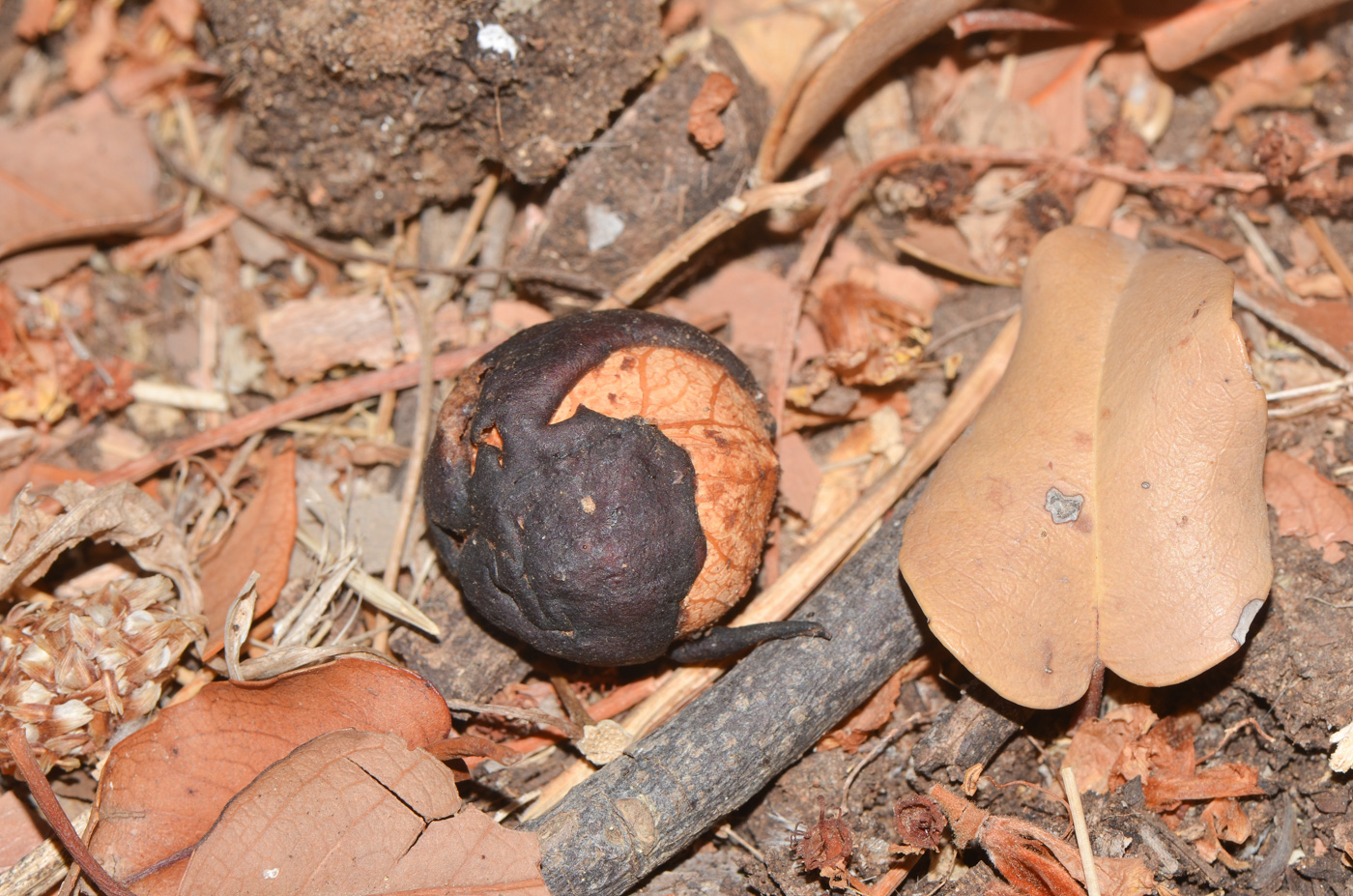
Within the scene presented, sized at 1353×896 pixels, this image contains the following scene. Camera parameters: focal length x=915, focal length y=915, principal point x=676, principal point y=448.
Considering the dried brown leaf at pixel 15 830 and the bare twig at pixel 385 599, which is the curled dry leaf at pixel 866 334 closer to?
the bare twig at pixel 385 599

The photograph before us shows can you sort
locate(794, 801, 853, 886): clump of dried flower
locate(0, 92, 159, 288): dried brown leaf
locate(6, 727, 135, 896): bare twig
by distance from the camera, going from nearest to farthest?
locate(6, 727, 135, 896): bare twig, locate(794, 801, 853, 886): clump of dried flower, locate(0, 92, 159, 288): dried brown leaf

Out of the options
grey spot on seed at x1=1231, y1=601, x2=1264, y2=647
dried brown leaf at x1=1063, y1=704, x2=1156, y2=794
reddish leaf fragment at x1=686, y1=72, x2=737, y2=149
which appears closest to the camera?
grey spot on seed at x1=1231, y1=601, x2=1264, y2=647

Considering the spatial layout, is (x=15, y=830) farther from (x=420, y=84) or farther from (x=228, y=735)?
(x=420, y=84)

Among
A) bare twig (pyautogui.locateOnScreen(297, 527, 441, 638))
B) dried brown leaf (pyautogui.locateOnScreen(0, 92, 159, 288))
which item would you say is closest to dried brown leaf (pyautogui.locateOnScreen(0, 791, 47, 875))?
bare twig (pyautogui.locateOnScreen(297, 527, 441, 638))

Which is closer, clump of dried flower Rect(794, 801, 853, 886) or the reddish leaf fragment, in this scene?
clump of dried flower Rect(794, 801, 853, 886)

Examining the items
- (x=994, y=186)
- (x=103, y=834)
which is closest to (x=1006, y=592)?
(x=994, y=186)

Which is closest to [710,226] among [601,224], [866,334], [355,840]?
[601,224]

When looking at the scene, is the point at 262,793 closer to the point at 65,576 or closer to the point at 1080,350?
the point at 65,576

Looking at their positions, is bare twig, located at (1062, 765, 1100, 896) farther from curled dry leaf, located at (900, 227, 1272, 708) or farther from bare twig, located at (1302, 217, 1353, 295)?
bare twig, located at (1302, 217, 1353, 295)
